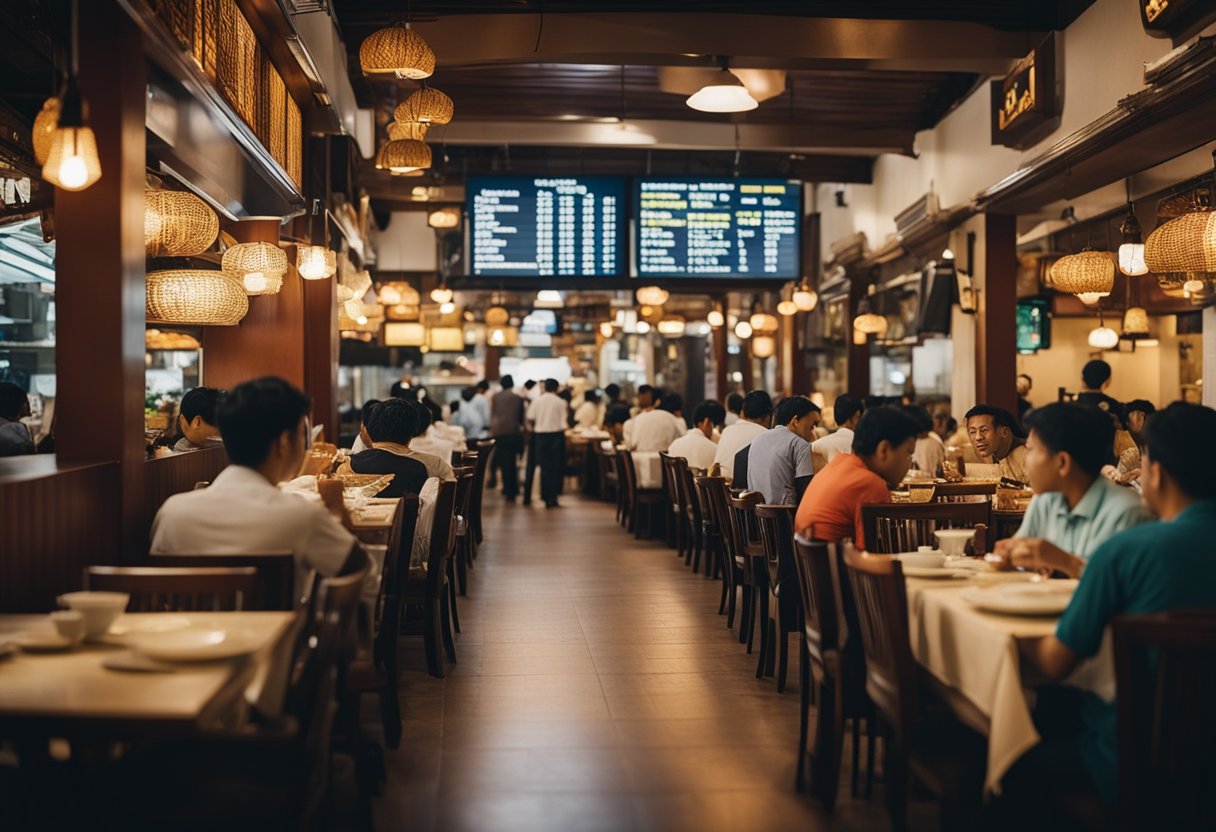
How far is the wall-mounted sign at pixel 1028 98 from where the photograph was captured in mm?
7754

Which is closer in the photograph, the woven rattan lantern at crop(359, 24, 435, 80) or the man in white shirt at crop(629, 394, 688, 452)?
the woven rattan lantern at crop(359, 24, 435, 80)

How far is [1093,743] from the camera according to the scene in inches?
106

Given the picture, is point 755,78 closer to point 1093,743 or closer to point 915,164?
point 915,164

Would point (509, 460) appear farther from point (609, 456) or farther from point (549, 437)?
point (609, 456)

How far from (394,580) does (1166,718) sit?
3057 millimetres

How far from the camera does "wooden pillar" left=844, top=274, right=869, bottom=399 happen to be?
1372cm

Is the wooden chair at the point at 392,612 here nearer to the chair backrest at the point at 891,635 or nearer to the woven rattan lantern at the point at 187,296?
the chair backrest at the point at 891,635

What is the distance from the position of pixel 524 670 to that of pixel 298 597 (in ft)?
8.78

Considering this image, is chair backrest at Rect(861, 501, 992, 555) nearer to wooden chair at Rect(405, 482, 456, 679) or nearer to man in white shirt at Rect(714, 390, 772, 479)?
wooden chair at Rect(405, 482, 456, 679)

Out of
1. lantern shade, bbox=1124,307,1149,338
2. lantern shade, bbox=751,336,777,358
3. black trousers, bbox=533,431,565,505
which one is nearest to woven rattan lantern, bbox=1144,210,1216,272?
lantern shade, bbox=1124,307,1149,338

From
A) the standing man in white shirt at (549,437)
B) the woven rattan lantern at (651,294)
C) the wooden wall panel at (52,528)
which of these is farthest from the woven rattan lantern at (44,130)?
the standing man in white shirt at (549,437)

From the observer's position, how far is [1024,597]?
312 cm

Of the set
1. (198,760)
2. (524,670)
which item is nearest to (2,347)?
(524,670)

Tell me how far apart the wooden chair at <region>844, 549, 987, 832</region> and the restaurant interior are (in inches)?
0.6
